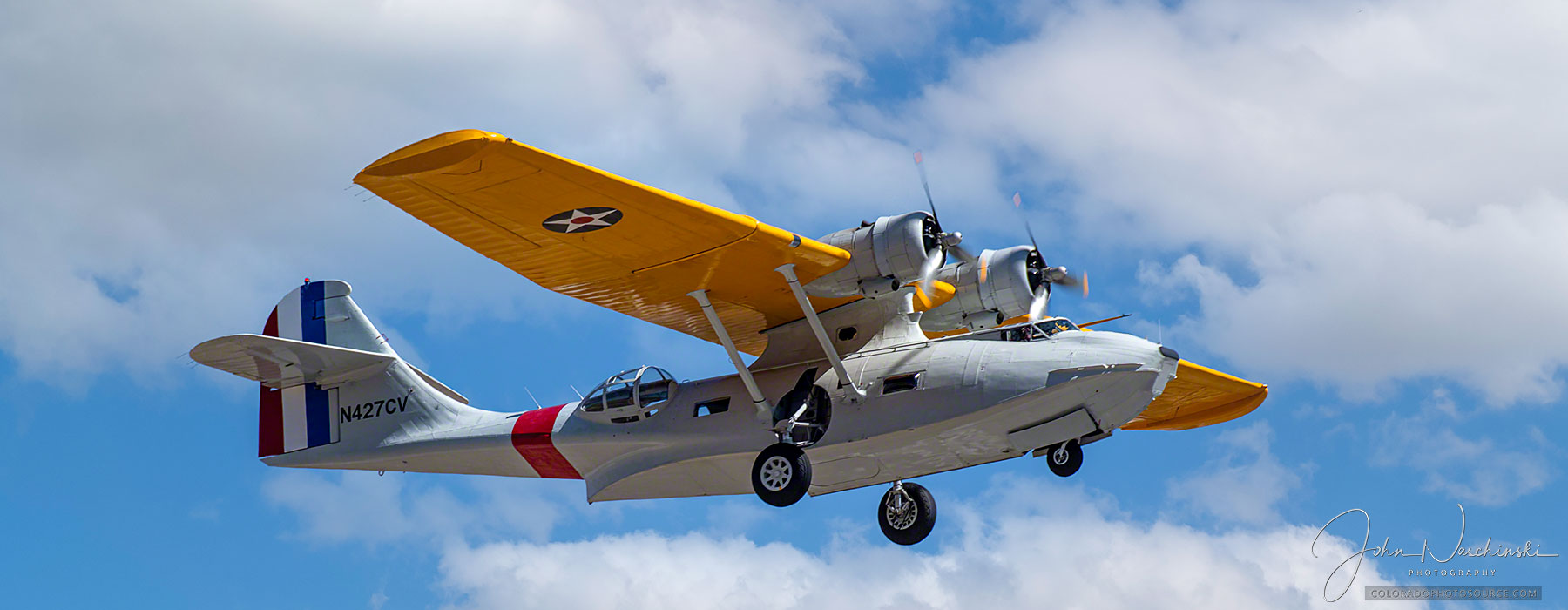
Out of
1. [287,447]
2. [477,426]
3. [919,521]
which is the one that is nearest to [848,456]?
[919,521]

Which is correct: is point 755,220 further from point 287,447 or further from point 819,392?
point 287,447

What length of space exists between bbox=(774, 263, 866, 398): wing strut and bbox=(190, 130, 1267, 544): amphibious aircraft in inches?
1.2

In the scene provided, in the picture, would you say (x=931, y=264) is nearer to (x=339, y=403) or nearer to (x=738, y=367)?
(x=738, y=367)

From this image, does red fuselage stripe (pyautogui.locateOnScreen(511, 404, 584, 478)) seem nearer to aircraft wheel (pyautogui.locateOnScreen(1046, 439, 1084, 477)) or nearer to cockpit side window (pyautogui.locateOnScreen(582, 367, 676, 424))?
cockpit side window (pyautogui.locateOnScreen(582, 367, 676, 424))

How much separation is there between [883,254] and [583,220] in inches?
131

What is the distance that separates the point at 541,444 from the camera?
57.0 ft

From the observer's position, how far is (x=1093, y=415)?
14.8 meters

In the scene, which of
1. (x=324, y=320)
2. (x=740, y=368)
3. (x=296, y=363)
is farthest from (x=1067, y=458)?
(x=324, y=320)

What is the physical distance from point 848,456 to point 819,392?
79cm

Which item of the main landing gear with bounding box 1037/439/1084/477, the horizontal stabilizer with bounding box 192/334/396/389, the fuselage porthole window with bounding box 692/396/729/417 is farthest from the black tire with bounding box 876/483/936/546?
the horizontal stabilizer with bounding box 192/334/396/389

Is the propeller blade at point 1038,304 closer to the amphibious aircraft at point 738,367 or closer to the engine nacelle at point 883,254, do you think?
the amphibious aircraft at point 738,367

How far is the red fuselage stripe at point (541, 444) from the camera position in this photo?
17.3 m

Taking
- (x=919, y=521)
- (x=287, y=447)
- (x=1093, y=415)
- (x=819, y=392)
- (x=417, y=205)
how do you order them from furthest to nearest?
(x=287, y=447)
(x=919, y=521)
(x=819, y=392)
(x=1093, y=415)
(x=417, y=205)

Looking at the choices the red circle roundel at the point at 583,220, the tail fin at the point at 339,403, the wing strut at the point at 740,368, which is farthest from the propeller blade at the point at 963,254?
the tail fin at the point at 339,403
